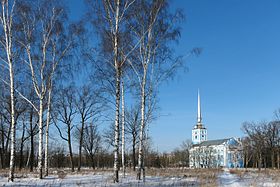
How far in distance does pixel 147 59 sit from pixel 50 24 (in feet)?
20.6

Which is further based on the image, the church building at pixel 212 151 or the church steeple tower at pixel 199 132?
the church steeple tower at pixel 199 132

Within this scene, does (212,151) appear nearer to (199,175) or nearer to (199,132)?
(199,132)

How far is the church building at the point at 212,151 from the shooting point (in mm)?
94919

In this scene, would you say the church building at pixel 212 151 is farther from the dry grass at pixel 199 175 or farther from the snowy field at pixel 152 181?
the snowy field at pixel 152 181

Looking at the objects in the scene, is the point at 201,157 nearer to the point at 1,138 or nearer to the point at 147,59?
the point at 1,138

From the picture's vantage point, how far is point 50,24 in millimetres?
19484

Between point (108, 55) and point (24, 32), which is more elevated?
point (24, 32)

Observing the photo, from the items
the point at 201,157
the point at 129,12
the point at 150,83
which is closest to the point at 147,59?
the point at 150,83

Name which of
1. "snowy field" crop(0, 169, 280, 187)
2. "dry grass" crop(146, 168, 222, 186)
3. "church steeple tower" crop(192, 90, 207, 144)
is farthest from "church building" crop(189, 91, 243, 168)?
"snowy field" crop(0, 169, 280, 187)

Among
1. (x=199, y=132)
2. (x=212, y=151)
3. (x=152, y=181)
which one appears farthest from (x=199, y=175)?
(x=199, y=132)

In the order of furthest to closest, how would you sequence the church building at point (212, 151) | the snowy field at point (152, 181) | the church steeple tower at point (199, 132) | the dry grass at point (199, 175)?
1. the church steeple tower at point (199, 132)
2. the church building at point (212, 151)
3. the dry grass at point (199, 175)
4. the snowy field at point (152, 181)

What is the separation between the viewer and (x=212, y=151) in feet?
321

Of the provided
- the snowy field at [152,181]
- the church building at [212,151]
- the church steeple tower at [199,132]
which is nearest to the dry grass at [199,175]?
the snowy field at [152,181]

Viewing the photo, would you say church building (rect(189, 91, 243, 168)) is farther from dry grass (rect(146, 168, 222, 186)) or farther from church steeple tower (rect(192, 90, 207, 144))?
dry grass (rect(146, 168, 222, 186))
